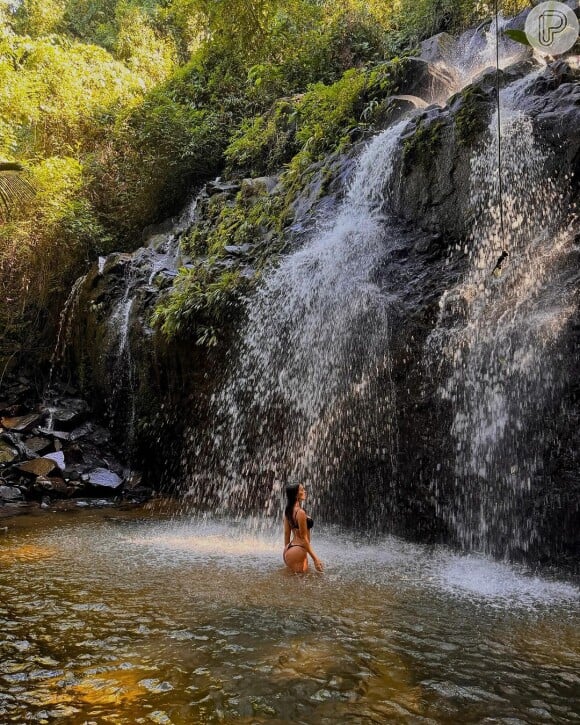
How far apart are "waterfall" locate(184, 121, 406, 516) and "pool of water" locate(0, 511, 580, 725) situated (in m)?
2.23

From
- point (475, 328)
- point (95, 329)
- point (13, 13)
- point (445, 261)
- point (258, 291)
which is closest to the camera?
point (475, 328)

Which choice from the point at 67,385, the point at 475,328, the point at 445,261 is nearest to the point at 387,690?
the point at 475,328

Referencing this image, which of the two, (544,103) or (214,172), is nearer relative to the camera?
(544,103)

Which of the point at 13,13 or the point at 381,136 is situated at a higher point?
the point at 13,13

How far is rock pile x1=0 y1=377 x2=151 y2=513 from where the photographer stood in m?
11.0

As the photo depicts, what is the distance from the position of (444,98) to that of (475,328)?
7.97 meters

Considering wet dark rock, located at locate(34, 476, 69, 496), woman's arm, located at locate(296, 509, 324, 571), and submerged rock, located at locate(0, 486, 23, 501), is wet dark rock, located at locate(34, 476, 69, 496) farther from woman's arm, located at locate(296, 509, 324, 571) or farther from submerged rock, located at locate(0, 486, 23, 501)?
woman's arm, located at locate(296, 509, 324, 571)

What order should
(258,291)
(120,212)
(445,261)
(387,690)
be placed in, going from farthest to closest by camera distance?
(120,212) < (258,291) < (445,261) < (387,690)

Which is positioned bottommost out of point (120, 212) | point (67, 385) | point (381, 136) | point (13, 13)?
point (67, 385)

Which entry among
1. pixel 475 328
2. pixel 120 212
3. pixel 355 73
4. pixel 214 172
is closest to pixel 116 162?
pixel 120 212

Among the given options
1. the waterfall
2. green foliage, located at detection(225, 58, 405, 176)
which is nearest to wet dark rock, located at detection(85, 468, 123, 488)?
the waterfall

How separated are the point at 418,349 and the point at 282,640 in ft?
15.8

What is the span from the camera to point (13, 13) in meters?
25.8

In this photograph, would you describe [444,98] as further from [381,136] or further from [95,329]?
[95,329]
